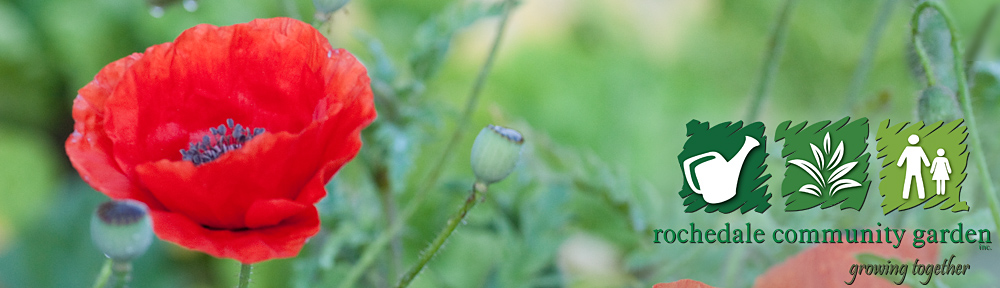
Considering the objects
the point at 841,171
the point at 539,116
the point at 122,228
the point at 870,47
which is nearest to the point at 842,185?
the point at 841,171

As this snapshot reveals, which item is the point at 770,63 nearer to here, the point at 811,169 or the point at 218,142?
the point at 811,169

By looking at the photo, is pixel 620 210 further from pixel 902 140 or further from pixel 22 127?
pixel 22 127

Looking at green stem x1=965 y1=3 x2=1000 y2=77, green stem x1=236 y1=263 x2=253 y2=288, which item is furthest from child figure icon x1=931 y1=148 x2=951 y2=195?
green stem x1=236 y1=263 x2=253 y2=288

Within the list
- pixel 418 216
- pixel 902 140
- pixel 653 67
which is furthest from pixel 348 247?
pixel 653 67

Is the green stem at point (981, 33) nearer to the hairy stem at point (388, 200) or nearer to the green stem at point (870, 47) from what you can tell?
the green stem at point (870, 47)

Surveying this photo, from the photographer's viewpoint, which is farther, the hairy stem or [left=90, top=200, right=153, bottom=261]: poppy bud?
the hairy stem

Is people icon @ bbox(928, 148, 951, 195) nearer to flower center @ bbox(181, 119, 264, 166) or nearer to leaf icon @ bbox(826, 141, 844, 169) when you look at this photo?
leaf icon @ bbox(826, 141, 844, 169)

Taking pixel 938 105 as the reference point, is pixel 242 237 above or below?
below
